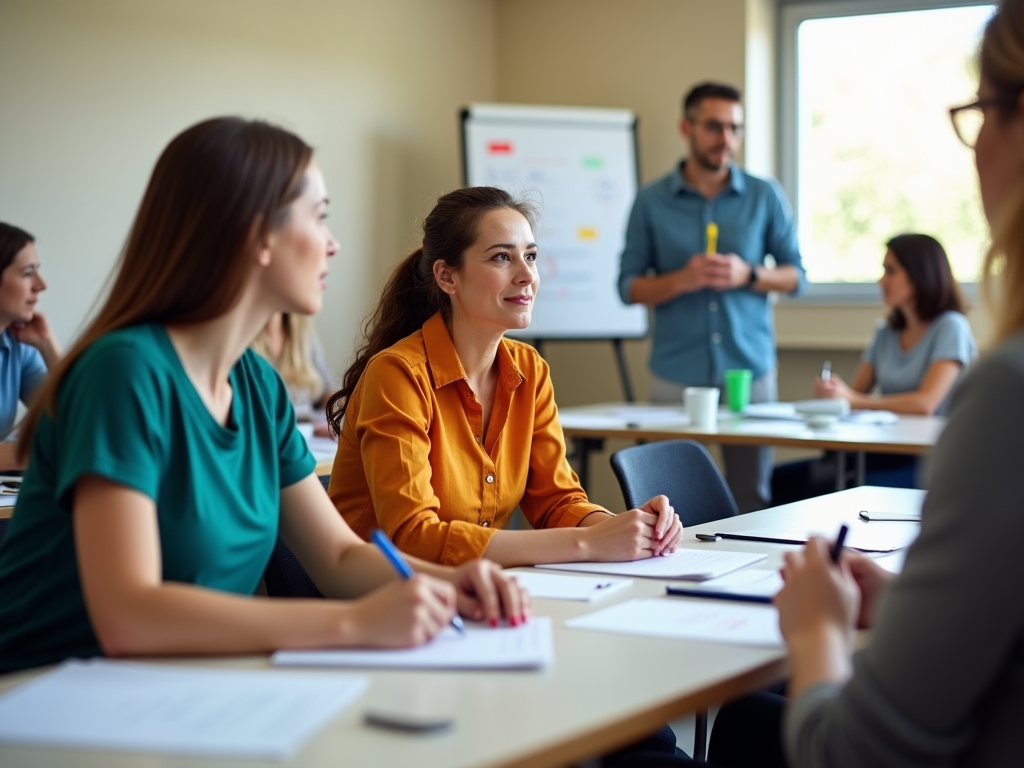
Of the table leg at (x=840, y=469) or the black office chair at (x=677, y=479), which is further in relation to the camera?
the table leg at (x=840, y=469)

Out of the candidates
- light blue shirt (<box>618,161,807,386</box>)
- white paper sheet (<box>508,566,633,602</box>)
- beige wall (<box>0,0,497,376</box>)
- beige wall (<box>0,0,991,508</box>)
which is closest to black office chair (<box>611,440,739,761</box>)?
white paper sheet (<box>508,566,633,602</box>)

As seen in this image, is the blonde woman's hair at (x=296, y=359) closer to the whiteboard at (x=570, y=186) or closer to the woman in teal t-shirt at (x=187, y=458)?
the whiteboard at (x=570, y=186)

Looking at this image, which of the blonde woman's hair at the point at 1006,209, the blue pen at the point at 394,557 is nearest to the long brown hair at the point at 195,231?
the blue pen at the point at 394,557

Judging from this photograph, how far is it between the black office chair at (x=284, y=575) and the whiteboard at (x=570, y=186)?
11.7ft

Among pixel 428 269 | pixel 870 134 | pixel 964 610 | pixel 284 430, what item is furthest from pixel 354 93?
pixel 964 610

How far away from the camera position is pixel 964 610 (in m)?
0.92

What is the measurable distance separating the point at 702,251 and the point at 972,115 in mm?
3395

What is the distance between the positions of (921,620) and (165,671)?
73 centimetres

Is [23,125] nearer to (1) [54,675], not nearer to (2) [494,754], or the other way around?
(1) [54,675]

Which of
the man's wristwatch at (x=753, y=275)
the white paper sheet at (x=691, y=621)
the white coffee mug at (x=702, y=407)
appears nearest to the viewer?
the white paper sheet at (x=691, y=621)

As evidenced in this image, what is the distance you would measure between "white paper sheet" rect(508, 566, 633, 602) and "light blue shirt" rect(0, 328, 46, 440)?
7.47ft

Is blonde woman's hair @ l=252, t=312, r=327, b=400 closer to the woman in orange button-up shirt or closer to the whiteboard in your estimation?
the whiteboard

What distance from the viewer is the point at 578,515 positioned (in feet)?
7.14

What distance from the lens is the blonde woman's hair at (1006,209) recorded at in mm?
995
